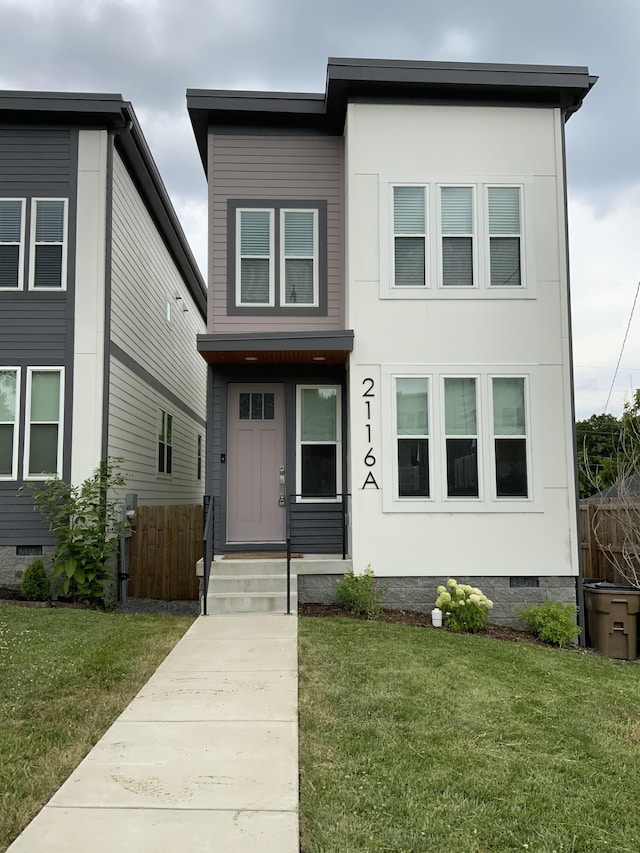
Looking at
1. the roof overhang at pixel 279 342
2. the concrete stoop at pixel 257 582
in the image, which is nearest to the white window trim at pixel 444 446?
the roof overhang at pixel 279 342

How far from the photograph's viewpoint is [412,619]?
8734 mm

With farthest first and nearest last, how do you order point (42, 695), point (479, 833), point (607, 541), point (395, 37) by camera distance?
point (395, 37)
point (607, 541)
point (42, 695)
point (479, 833)

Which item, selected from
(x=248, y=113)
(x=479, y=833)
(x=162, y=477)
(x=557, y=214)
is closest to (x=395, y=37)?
(x=248, y=113)

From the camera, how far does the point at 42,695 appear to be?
5.29 meters

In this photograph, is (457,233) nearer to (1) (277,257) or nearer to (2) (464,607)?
(1) (277,257)

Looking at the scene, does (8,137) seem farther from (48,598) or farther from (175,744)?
(175,744)

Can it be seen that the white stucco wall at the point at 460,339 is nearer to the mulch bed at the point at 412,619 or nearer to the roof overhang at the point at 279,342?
the roof overhang at the point at 279,342

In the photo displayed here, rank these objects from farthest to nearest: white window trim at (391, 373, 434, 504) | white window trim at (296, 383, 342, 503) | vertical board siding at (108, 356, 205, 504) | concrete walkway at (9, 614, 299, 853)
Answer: vertical board siding at (108, 356, 205, 504)
white window trim at (296, 383, 342, 503)
white window trim at (391, 373, 434, 504)
concrete walkway at (9, 614, 299, 853)

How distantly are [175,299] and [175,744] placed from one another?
13.7 m

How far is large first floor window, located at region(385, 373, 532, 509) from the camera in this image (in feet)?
30.6

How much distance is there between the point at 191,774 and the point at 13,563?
695cm

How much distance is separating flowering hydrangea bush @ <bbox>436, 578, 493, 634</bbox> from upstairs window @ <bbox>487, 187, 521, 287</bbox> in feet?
13.4

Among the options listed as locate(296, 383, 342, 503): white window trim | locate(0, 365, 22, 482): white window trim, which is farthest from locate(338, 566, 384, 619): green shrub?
locate(0, 365, 22, 482): white window trim

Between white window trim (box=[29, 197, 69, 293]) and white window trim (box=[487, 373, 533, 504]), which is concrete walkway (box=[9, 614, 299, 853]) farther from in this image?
white window trim (box=[29, 197, 69, 293])
